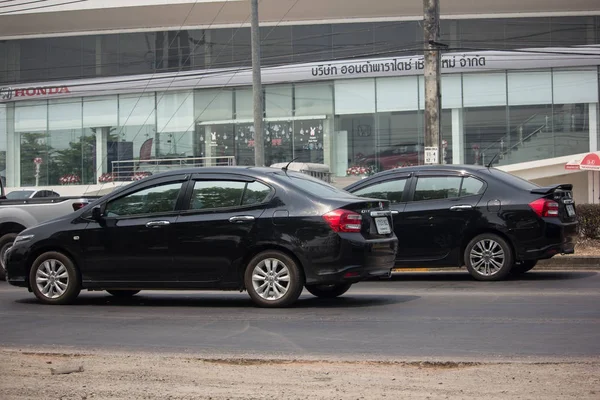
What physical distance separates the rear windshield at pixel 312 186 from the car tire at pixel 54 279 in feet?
9.40

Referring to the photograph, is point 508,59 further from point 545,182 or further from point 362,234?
point 362,234

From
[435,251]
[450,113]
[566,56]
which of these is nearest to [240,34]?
[450,113]

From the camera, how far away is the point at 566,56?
1442 inches

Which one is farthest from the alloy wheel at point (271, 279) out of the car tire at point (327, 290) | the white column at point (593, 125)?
the white column at point (593, 125)

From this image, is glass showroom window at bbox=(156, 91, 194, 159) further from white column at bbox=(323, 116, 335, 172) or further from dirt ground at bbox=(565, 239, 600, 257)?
dirt ground at bbox=(565, 239, 600, 257)

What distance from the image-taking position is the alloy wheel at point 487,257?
1273 cm

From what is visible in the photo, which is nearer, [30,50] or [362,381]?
[362,381]

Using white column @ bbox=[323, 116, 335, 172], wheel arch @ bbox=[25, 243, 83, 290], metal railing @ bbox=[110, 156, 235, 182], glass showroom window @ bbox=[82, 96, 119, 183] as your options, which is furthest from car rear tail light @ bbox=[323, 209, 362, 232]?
glass showroom window @ bbox=[82, 96, 119, 183]

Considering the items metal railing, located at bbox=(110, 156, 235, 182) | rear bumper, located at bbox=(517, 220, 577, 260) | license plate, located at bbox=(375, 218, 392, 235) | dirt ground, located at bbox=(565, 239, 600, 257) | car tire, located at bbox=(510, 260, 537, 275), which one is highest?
metal railing, located at bbox=(110, 156, 235, 182)

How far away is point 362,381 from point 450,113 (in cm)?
3281

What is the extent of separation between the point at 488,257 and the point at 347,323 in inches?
181

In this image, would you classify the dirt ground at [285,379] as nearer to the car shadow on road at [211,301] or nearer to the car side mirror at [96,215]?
the car shadow on road at [211,301]

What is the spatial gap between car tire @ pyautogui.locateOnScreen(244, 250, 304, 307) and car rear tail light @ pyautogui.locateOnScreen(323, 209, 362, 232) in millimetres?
620

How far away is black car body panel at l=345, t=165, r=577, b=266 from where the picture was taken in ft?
41.2
